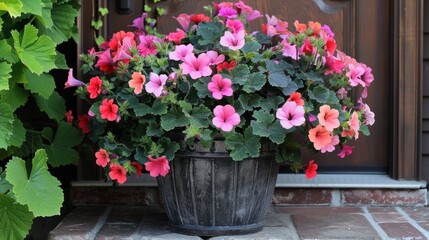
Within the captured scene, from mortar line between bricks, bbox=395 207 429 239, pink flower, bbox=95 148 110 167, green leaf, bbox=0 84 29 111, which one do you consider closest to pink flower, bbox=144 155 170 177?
pink flower, bbox=95 148 110 167

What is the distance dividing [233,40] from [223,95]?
16 centimetres

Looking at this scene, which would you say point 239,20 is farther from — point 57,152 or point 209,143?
point 57,152

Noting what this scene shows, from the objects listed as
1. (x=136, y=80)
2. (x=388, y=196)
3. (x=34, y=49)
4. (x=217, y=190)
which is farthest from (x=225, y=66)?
(x=388, y=196)

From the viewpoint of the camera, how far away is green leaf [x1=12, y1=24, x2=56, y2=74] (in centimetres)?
200

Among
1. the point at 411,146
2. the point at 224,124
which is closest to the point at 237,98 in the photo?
the point at 224,124

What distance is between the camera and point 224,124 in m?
2.09

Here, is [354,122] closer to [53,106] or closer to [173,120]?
[173,120]

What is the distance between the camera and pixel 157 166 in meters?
2.16

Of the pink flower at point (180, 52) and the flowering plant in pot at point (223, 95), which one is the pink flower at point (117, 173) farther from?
the pink flower at point (180, 52)

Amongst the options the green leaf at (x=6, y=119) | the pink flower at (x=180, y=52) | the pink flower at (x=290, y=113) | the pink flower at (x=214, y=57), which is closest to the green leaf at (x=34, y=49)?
the green leaf at (x=6, y=119)

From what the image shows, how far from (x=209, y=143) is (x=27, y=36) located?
0.58 metres

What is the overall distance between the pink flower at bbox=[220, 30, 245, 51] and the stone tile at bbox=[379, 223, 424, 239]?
721mm

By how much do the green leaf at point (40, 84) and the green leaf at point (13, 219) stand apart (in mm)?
394

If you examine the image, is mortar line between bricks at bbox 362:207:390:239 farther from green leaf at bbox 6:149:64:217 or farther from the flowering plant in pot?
green leaf at bbox 6:149:64:217
